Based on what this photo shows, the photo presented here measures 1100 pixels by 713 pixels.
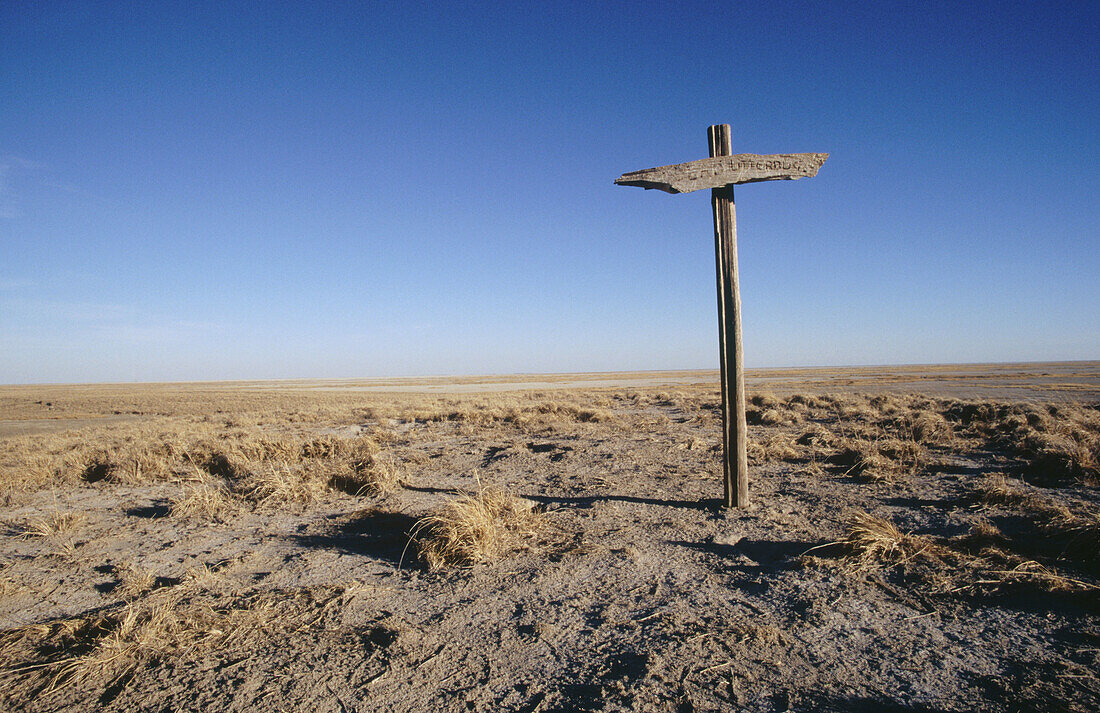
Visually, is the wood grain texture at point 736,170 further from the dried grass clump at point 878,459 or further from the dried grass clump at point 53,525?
the dried grass clump at point 53,525

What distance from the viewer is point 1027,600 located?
355 cm

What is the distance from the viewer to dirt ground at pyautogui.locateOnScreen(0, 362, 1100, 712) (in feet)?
9.18

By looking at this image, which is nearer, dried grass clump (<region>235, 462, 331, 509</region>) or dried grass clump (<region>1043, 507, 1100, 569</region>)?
dried grass clump (<region>1043, 507, 1100, 569</region>)

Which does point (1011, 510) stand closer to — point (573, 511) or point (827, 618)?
point (827, 618)

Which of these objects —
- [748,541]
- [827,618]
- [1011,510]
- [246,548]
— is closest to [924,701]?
[827,618]

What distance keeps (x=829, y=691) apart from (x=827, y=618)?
868 millimetres

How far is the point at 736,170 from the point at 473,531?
483cm

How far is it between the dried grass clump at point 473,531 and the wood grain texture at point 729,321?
94.0 inches

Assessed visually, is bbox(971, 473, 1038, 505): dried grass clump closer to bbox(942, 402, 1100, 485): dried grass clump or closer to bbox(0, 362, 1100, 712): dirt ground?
bbox(0, 362, 1100, 712): dirt ground

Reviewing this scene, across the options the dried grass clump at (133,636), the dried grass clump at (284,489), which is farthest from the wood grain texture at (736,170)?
the dried grass clump at (284,489)

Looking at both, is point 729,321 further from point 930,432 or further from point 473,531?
point 930,432

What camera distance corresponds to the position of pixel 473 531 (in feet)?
16.2

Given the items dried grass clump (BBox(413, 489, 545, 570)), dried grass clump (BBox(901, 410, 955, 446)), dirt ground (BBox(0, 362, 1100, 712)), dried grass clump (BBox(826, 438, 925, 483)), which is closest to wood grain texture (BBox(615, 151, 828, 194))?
dirt ground (BBox(0, 362, 1100, 712))

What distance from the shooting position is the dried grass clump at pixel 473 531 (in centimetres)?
476
